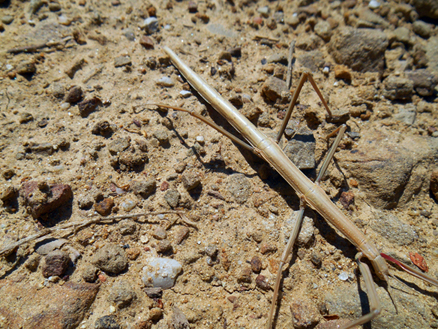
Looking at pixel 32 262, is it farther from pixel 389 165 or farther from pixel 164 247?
pixel 389 165

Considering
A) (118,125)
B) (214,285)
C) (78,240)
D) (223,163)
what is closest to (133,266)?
(78,240)

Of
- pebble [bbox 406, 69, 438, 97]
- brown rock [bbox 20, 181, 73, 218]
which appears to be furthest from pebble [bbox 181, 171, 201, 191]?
pebble [bbox 406, 69, 438, 97]

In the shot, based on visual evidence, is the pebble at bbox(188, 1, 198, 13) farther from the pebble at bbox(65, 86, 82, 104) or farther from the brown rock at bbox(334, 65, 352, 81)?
the brown rock at bbox(334, 65, 352, 81)

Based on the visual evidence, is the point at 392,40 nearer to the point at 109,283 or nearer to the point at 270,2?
the point at 270,2

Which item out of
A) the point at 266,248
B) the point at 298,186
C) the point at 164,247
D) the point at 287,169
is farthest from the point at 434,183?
the point at 164,247

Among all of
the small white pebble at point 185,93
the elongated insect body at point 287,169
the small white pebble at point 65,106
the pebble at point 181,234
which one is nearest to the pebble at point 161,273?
the pebble at point 181,234

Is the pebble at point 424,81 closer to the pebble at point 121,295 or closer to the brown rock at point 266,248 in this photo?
the brown rock at point 266,248
